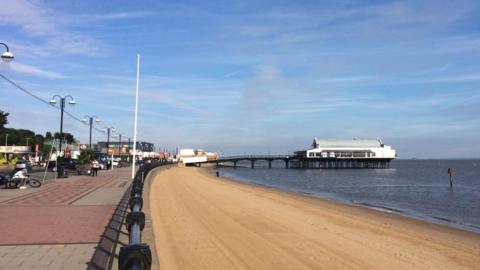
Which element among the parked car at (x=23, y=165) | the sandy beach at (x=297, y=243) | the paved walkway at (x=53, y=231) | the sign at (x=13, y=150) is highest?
the sign at (x=13, y=150)

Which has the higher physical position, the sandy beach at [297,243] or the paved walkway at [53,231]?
the paved walkway at [53,231]

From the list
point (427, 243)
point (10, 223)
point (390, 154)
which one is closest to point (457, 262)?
point (427, 243)

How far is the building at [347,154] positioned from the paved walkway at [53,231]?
151458 mm

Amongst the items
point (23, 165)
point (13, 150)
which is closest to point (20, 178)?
point (23, 165)

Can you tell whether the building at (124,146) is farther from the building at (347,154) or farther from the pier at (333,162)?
the building at (347,154)

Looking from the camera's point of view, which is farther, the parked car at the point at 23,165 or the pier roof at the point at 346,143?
the pier roof at the point at 346,143

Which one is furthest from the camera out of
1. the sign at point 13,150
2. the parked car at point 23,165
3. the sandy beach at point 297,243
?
the sign at point 13,150

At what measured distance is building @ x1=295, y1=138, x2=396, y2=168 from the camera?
165000 millimetres

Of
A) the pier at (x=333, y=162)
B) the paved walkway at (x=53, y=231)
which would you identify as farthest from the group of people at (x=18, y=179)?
the pier at (x=333, y=162)

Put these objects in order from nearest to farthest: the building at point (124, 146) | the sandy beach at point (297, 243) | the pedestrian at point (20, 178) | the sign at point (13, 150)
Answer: the sandy beach at point (297, 243) < the pedestrian at point (20, 178) < the sign at point (13, 150) < the building at point (124, 146)

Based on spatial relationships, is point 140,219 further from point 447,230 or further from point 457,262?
point 447,230

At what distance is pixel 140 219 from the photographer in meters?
5.23

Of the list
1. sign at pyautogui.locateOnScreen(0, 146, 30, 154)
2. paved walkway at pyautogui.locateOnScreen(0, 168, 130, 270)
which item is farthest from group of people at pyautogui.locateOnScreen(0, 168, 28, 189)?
sign at pyautogui.locateOnScreen(0, 146, 30, 154)

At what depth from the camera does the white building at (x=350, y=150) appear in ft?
541
